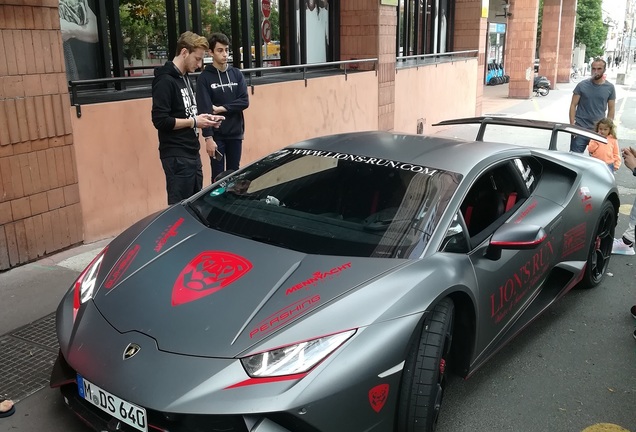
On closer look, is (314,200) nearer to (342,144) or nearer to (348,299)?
(342,144)

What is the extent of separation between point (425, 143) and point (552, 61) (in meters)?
28.7

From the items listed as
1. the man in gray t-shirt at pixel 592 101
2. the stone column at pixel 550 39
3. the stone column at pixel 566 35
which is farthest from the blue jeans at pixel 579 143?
the stone column at pixel 566 35

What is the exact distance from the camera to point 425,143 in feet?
12.9

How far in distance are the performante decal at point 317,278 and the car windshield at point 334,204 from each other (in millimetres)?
146

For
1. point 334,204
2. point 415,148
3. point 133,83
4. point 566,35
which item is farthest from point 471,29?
point 566,35

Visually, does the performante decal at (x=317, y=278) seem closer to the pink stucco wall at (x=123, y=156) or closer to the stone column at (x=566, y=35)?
the pink stucco wall at (x=123, y=156)

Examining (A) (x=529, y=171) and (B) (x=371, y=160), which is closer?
(B) (x=371, y=160)

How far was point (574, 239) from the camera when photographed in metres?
4.35

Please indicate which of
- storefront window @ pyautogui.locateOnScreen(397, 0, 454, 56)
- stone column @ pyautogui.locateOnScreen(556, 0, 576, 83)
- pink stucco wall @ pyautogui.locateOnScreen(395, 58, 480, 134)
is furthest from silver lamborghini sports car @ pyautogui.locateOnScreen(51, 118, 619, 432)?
stone column @ pyautogui.locateOnScreen(556, 0, 576, 83)

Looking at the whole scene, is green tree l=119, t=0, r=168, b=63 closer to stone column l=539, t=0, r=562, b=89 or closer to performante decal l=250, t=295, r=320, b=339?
performante decal l=250, t=295, r=320, b=339

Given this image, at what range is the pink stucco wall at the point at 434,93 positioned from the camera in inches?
511

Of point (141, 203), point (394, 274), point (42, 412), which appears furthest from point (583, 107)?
→ point (42, 412)

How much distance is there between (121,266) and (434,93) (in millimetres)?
12470

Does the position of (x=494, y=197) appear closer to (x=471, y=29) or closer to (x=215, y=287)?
(x=215, y=287)
